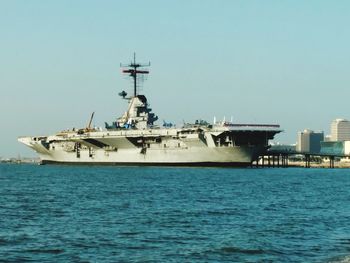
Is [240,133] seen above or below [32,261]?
above

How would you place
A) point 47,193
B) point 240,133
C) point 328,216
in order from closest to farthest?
point 328,216 → point 47,193 → point 240,133

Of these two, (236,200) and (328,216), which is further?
(236,200)

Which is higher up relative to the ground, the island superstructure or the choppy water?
the island superstructure

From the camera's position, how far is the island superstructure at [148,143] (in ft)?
259

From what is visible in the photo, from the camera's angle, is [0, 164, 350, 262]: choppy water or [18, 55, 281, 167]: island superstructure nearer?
[0, 164, 350, 262]: choppy water

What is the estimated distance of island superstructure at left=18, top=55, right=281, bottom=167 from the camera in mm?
79000

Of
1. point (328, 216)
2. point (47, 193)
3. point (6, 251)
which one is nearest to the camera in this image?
point (6, 251)

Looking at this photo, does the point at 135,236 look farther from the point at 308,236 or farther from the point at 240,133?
the point at 240,133

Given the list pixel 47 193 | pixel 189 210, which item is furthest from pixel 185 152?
pixel 189 210

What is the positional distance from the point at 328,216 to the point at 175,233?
8.93 metres

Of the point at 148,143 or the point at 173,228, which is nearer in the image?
the point at 173,228

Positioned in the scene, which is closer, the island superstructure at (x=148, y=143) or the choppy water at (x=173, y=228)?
the choppy water at (x=173, y=228)

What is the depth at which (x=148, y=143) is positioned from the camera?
3428 inches

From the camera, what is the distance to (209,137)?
78875mm
